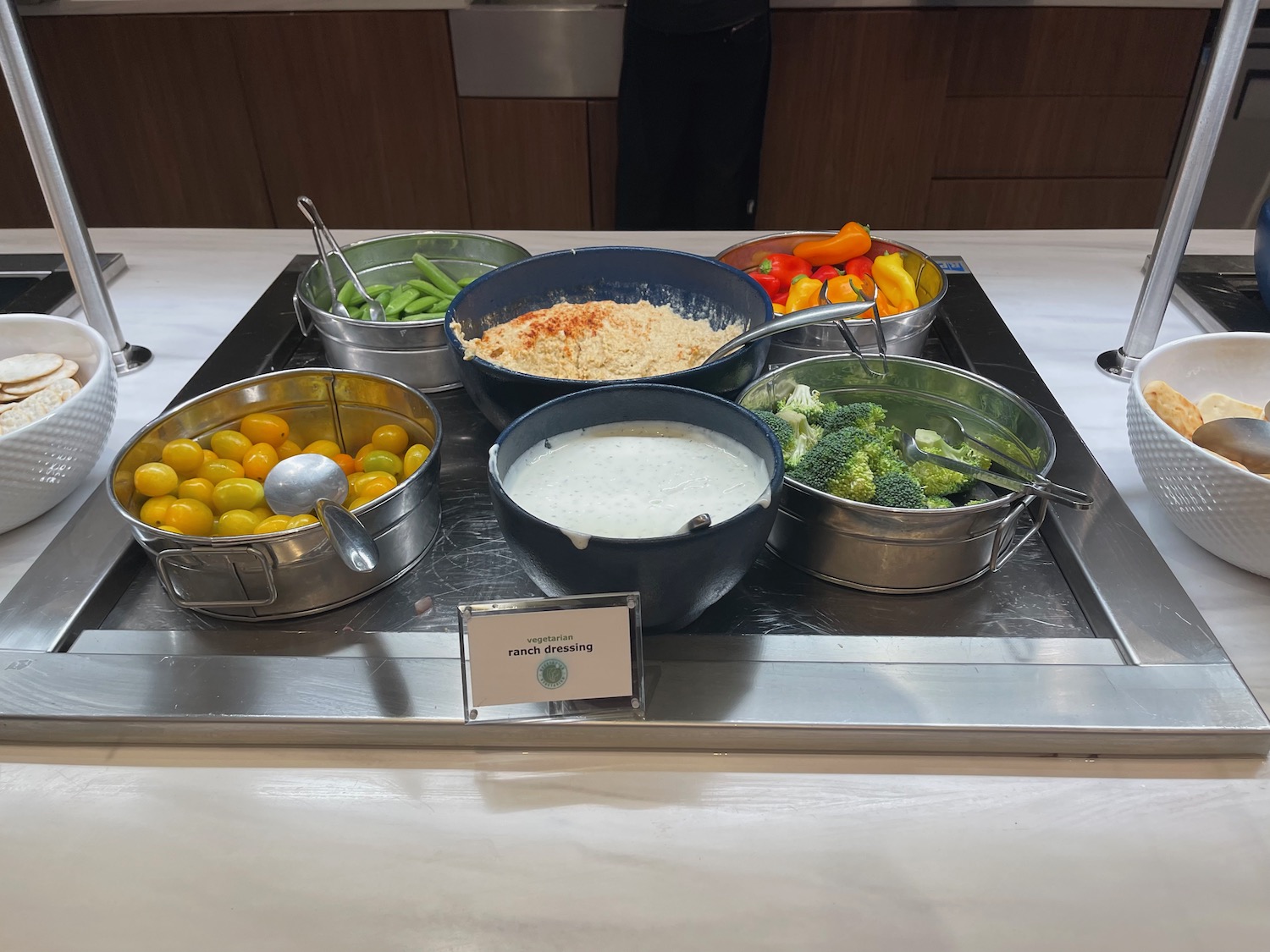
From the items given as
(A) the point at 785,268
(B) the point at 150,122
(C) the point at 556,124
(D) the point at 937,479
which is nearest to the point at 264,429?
(D) the point at 937,479

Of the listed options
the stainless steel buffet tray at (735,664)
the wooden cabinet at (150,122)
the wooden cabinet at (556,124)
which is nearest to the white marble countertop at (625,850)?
the stainless steel buffet tray at (735,664)

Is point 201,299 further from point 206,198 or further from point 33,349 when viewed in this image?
point 206,198

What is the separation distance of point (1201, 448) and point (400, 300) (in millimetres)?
1042

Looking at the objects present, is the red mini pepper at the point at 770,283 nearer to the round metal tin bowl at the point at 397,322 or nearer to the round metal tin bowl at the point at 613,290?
the round metal tin bowl at the point at 613,290

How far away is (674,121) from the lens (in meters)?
2.59

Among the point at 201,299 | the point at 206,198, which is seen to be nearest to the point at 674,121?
the point at 201,299

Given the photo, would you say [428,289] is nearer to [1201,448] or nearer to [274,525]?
[274,525]

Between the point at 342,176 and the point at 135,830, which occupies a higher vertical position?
the point at 135,830

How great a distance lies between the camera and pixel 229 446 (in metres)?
0.97

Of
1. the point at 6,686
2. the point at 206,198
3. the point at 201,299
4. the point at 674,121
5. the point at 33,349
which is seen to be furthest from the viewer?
the point at 206,198

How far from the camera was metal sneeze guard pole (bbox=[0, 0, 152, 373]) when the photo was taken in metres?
1.07

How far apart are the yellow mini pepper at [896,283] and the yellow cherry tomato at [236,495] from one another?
92 cm

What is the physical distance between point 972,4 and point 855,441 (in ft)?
7.97

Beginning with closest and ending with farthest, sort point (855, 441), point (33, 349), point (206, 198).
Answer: point (855, 441) < point (33, 349) < point (206, 198)
